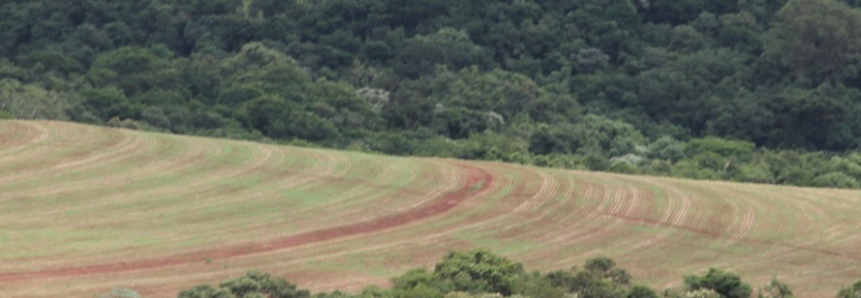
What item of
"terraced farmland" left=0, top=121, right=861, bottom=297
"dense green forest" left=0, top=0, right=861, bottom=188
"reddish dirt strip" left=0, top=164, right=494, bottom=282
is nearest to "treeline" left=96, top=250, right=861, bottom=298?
"reddish dirt strip" left=0, top=164, right=494, bottom=282

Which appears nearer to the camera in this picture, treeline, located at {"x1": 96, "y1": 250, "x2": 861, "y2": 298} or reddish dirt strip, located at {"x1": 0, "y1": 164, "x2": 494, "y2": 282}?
treeline, located at {"x1": 96, "y1": 250, "x2": 861, "y2": 298}

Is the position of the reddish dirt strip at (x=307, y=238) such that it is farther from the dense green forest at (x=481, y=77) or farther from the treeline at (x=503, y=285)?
the dense green forest at (x=481, y=77)

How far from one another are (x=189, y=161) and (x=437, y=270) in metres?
14.5

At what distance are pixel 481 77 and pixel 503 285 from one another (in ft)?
184

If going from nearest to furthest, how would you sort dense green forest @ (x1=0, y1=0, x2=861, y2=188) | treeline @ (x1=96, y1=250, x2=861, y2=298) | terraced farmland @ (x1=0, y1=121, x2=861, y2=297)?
treeline @ (x1=96, y1=250, x2=861, y2=298)
terraced farmland @ (x1=0, y1=121, x2=861, y2=297)
dense green forest @ (x1=0, y1=0, x2=861, y2=188)

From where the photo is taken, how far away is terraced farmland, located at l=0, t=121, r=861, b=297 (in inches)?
1727

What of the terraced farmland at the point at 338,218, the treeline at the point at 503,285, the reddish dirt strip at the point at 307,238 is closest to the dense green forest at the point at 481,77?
the terraced farmland at the point at 338,218

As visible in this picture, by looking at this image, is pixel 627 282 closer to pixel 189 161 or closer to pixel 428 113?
pixel 189 161

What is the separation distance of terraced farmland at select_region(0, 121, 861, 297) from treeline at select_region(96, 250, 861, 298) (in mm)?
2426

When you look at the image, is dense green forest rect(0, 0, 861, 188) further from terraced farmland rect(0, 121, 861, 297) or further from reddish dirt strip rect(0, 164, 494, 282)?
reddish dirt strip rect(0, 164, 494, 282)

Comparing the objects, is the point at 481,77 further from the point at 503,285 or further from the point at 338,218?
the point at 503,285

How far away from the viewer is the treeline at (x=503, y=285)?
3906cm

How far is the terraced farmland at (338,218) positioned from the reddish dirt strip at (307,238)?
0.06 meters

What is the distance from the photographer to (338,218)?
49594 millimetres
